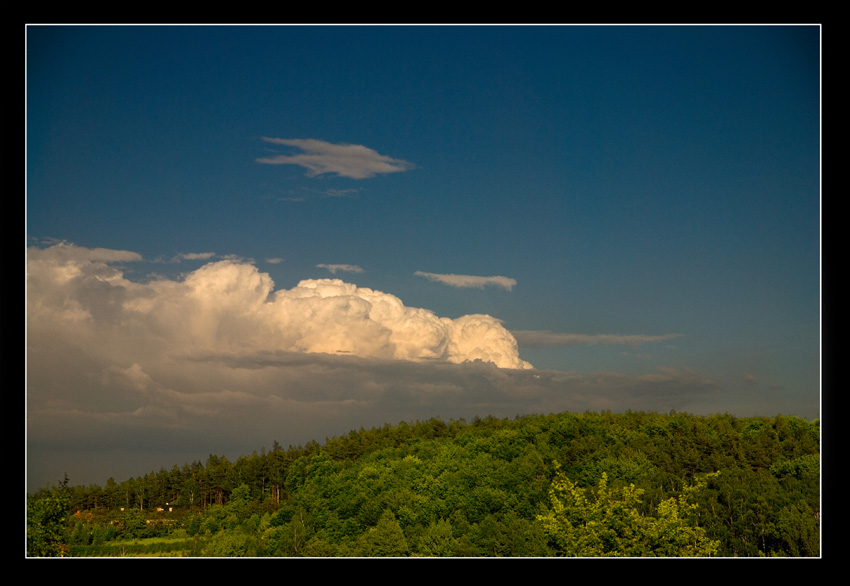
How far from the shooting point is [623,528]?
18547 mm

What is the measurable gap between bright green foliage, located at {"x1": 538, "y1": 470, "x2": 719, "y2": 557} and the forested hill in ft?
0.12

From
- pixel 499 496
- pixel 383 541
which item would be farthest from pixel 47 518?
pixel 499 496

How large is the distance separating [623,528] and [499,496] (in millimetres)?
3697

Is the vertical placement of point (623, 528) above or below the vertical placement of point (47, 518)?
below

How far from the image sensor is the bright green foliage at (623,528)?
60.0ft

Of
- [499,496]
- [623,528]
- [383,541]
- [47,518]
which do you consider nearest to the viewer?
[47,518]

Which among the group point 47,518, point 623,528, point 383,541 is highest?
point 47,518

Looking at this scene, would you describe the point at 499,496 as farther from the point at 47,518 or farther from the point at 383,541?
the point at 47,518

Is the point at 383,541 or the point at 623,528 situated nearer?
the point at 623,528

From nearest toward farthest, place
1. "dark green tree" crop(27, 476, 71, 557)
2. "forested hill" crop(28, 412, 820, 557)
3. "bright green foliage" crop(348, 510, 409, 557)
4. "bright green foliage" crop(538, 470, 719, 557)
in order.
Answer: "dark green tree" crop(27, 476, 71, 557) → "bright green foliage" crop(538, 470, 719, 557) → "forested hill" crop(28, 412, 820, 557) → "bright green foliage" crop(348, 510, 409, 557)

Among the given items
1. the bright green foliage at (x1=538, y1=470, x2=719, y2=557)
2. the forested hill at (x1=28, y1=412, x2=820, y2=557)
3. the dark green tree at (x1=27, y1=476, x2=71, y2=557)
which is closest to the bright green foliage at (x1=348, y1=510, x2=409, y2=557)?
the forested hill at (x1=28, y1=412, x2=820, y2=557)

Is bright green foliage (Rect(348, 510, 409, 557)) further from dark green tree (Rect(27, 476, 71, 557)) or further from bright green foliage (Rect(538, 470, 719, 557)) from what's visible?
dark green tree (Rect(27, 476, 71, 557))

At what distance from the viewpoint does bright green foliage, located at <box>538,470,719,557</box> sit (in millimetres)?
18297
